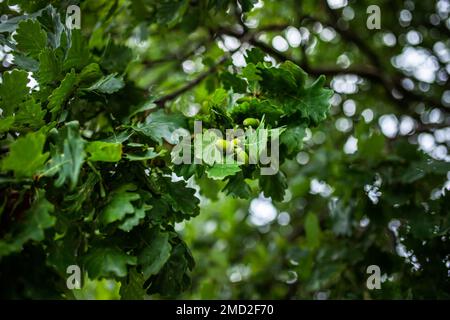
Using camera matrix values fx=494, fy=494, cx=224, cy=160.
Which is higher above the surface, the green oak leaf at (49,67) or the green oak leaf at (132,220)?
the green oak leaf at (49,67)

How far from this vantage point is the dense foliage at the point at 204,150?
1293mm

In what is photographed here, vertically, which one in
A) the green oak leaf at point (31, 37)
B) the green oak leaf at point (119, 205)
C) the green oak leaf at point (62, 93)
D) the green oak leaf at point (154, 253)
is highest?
the green oak leaf at point (31, 37)

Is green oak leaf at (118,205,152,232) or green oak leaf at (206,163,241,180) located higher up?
green oak leaf at (206,163,241,180)

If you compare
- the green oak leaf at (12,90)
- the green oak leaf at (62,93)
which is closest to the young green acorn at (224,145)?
the green oak leaf at (62,93)

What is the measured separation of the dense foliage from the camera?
1.29 meters

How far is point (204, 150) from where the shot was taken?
1401 millimetres

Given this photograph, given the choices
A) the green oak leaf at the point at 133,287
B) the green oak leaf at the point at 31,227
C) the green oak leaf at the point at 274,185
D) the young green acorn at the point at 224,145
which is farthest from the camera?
the green oak leaf at the point at 274,185

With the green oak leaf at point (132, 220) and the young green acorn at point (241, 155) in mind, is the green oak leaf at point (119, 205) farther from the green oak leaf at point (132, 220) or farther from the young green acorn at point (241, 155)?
the young green acorn at point (241, 155)

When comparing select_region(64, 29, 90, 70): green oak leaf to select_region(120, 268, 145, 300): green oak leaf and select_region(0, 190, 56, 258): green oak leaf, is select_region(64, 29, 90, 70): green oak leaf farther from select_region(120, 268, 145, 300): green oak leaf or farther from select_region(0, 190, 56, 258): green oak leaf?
select_region(120, 268, 145, 300): green oak leaf

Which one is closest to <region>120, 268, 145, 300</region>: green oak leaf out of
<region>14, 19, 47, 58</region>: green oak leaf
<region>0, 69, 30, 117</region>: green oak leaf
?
<region>0, 69, 30, 117</region>: green oak leaf

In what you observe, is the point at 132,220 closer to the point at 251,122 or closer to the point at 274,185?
the point at 251,122
